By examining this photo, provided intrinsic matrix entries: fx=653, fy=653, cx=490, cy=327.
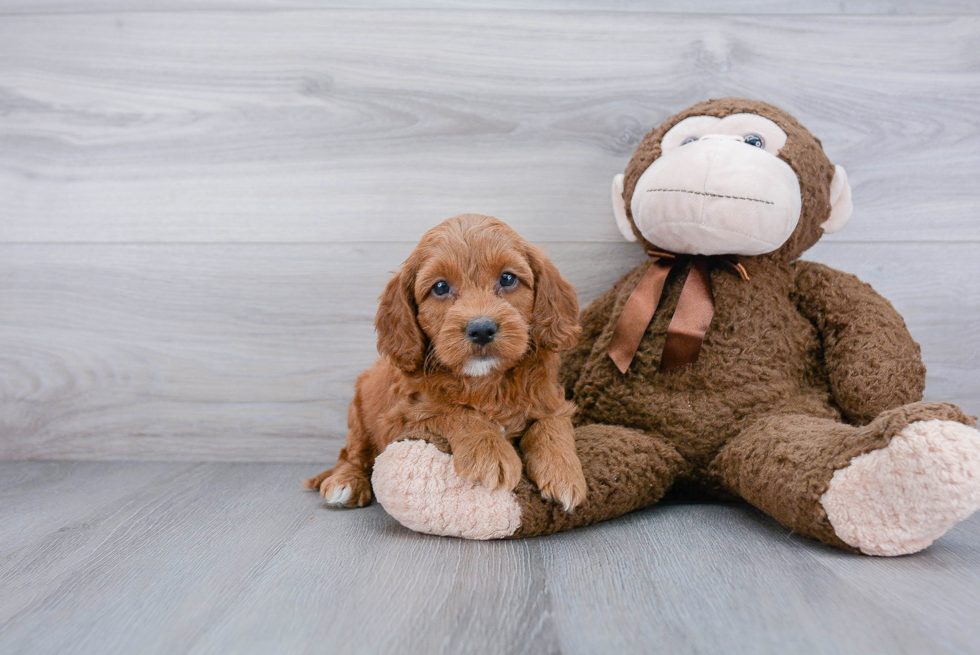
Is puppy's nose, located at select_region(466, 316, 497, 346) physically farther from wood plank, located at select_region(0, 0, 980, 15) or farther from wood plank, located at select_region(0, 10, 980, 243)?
wood plank, located at select_region(0, 0, 980, 15)

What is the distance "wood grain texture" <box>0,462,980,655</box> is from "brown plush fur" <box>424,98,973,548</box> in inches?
3.6

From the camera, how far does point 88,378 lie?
A: 1.90 m

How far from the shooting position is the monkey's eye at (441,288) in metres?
1.28

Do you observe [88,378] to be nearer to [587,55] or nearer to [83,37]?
[83,37]

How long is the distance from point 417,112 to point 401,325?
80cm

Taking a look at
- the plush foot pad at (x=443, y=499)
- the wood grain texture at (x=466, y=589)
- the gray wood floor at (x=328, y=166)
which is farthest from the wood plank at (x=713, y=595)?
the gray wood floor at (x=328, y=166)

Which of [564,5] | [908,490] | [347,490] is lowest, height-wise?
[347,490]

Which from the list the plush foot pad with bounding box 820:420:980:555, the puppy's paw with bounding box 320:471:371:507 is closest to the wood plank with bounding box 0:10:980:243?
the puppy's paw with bounding box 320:471:371:507

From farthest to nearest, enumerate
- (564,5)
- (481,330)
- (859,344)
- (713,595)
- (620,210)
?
(564,5)
(620,210)
(859,344)
(481,330)
(713,595)

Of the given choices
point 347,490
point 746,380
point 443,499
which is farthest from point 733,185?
point 347,490

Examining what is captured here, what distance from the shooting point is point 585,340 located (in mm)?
1625

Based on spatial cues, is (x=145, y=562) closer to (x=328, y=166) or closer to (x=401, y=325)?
(x=401, y=325)

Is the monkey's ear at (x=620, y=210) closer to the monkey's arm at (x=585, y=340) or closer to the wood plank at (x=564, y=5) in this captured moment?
the monkey's arm at (x=585, y=340)

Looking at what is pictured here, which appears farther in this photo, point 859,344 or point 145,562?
point 859,344
